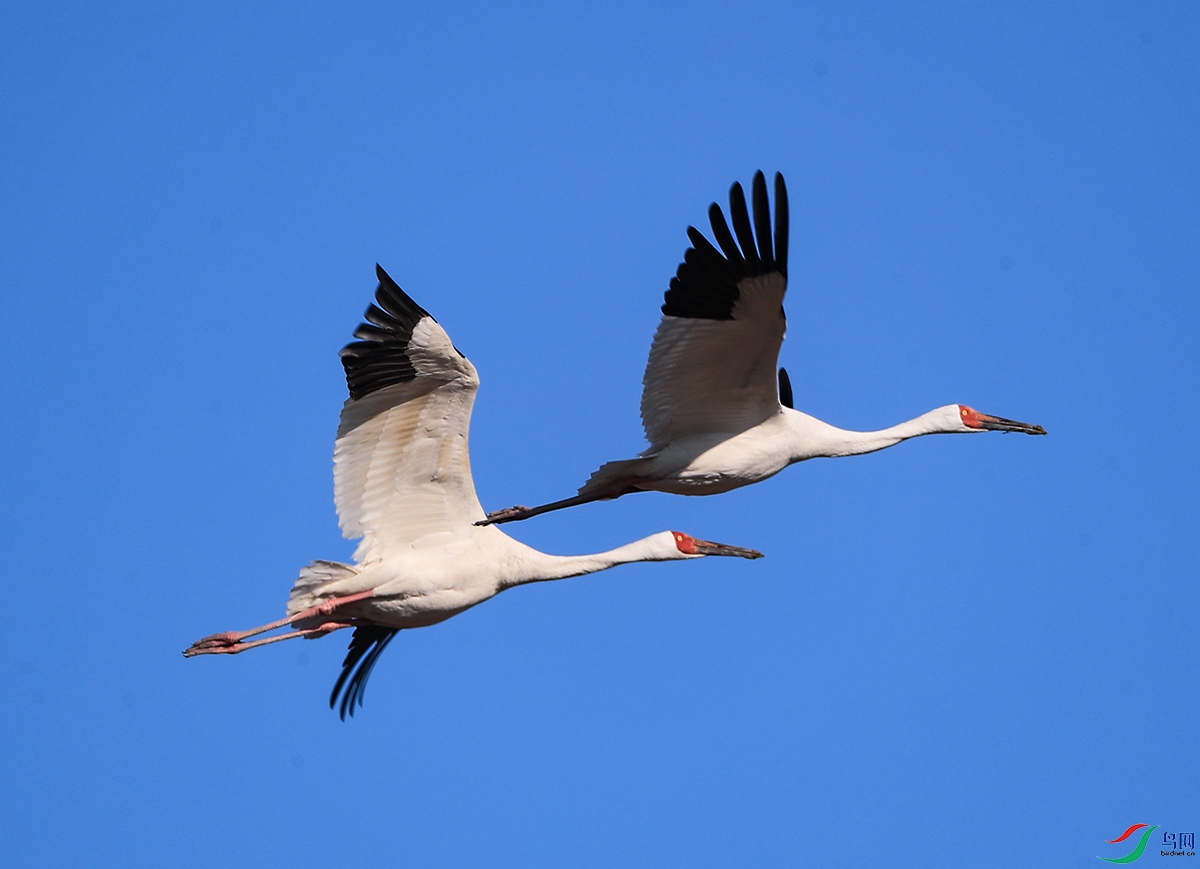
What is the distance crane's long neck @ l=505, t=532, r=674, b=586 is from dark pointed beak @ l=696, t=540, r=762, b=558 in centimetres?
27

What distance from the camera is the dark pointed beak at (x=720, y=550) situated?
46.4 feet

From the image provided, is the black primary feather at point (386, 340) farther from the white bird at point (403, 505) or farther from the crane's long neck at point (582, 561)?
the crane's long neck at point (582, 561)

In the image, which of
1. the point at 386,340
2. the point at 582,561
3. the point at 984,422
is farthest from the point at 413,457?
the point at 984,422

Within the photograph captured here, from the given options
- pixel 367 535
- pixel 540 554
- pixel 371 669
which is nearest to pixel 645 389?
pixel 540 554

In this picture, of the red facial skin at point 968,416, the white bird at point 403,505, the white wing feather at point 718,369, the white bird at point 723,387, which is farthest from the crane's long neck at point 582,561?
the red facial skin at point 968,416

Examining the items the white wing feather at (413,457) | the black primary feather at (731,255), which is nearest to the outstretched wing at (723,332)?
the black primary feather at (731,255)

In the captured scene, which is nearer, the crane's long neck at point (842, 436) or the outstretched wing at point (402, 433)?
the outstretched wing at point (402, 433)

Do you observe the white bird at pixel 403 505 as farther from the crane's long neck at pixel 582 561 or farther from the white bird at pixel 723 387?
the white bird at pixel 723 387

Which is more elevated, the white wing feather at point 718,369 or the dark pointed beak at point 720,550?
the white wing feather at point 718,369

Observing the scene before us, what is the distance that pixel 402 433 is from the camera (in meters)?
13.2

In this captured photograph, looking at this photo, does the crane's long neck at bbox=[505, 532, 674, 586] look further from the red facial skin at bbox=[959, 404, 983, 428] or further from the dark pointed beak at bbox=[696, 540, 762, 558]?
the red facial skin at bbox=[959, 404, 983, 428]

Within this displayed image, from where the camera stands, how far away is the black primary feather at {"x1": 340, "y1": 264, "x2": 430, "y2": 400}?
1293 centimetres

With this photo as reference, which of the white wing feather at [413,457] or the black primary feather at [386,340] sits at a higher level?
the black primary feather at [386,340]

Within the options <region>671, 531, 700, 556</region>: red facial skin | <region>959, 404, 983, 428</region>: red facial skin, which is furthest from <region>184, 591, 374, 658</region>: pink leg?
<region>959, 404, 983, 428</region>: red facial skin
